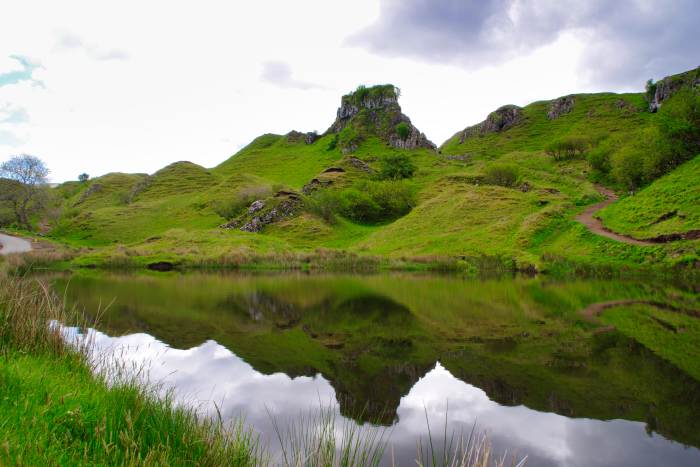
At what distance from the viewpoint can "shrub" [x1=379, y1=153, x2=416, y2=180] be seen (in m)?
109

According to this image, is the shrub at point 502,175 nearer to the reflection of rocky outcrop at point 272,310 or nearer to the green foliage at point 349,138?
the green foliage at point 349,138

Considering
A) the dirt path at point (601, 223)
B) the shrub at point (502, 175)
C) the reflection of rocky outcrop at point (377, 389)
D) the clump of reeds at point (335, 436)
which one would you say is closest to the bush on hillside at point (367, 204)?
the shrub at point (502, 175)

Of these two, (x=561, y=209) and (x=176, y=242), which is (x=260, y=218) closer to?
(x=176, y=242)

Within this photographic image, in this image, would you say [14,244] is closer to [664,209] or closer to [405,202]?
[405,202]

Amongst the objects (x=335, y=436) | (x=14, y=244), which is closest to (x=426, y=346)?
(x=335, y=436)

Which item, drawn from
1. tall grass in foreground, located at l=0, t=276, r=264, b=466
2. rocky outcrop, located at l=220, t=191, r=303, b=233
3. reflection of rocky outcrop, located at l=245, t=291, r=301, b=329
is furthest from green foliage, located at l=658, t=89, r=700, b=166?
tall grass in foreground, located at l=0, t=276, r=264, b=466

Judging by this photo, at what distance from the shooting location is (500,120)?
582 feet

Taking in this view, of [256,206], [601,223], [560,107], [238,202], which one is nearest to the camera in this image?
[601,223]

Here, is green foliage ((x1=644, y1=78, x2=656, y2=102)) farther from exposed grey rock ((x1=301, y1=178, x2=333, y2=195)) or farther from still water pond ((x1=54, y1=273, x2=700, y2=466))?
still water pond ((x1=54, y1=273, x2=700, y2=466))

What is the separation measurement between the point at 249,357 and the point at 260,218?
7311cm

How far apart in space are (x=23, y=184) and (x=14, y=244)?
114 ft

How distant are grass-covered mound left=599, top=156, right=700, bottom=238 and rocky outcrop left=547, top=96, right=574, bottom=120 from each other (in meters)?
137

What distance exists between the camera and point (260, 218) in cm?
8456

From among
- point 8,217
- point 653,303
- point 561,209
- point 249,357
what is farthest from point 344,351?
point 8,217
